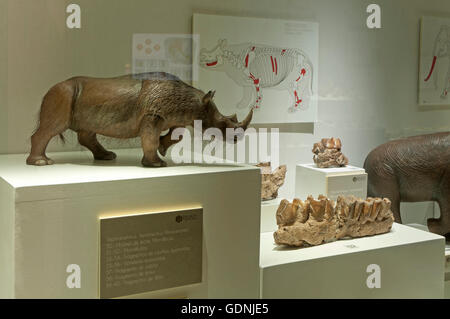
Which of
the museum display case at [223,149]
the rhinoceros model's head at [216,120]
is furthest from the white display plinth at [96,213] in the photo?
the rhinoceros model's head at [216,120]

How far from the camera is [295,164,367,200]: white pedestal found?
2.71 m

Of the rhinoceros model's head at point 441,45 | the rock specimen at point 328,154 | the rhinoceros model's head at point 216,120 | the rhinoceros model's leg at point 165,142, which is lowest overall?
the rock specimen at point 328,154

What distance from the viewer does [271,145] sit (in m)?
2.79

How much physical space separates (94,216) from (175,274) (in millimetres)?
321

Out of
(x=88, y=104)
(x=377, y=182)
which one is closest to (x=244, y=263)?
(x=88, y=104)

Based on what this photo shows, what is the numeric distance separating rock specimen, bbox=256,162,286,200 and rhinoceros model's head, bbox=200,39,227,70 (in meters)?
0.50

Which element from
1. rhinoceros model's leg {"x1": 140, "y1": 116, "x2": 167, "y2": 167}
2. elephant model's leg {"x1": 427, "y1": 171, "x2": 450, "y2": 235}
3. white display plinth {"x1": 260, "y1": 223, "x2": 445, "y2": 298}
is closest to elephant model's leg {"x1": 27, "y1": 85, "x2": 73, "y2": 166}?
rhinoceros model's leg {"x1": 140, "y1": 116, "x2": 167, "y2": 167}

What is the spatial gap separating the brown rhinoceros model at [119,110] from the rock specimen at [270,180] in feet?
2.61

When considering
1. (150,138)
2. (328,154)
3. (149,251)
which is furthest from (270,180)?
(149,251)

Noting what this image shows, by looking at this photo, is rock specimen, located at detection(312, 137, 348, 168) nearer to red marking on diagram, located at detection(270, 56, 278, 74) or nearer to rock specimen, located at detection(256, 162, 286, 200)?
rock specimen, located at detection(256, 162, 286, 200)

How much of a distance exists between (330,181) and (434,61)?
1.05 metres

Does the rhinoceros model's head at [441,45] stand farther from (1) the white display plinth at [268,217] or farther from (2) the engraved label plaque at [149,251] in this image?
(2) the engraved label plaque at [149,251]

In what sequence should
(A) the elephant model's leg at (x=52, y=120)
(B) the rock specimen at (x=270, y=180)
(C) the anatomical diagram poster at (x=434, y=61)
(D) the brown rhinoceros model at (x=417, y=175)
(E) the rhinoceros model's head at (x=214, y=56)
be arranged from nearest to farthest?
(A) the elephant model's leg at (x=52, y=120), (E) the rhinoceros model's head at (x=214, y=56), (B) the rock specimen at (x=270, y=180), (D) the brown rhinoceros model at (x=417, y=175), (C) the anatomical diagram poster at (x=434, y=61)

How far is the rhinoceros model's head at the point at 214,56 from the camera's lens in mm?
2516
